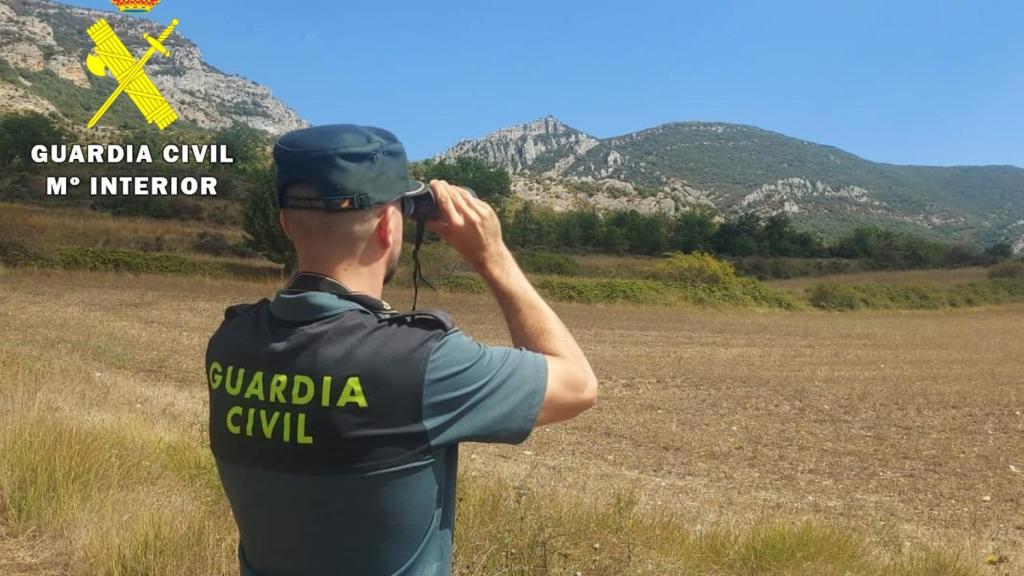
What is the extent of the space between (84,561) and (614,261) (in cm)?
5413

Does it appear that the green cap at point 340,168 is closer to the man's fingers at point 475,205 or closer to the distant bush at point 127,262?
the man's fingers at point 475,205

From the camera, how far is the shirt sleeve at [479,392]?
1582 mm

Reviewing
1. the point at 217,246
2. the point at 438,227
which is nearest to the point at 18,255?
the point at 217,246

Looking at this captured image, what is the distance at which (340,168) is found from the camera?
5.38 feet

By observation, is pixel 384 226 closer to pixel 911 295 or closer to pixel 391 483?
pixel 391 483

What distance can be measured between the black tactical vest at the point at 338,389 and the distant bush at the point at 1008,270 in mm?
68330

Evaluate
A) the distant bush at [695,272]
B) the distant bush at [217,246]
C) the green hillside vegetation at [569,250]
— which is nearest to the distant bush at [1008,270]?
the green hillside vegetation at [569,250]

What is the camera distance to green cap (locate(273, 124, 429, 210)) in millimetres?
1644

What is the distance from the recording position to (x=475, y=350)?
Answer: 5.37ft

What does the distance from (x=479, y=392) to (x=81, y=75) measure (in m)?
133

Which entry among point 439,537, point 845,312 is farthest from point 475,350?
point 845,312

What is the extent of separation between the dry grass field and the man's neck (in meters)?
2.09

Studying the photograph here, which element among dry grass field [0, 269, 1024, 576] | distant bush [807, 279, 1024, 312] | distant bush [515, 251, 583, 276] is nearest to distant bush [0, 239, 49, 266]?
dry grass field [0, 269, 1024, 576]

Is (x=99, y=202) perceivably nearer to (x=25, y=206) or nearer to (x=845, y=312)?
(x=25, y=206)
